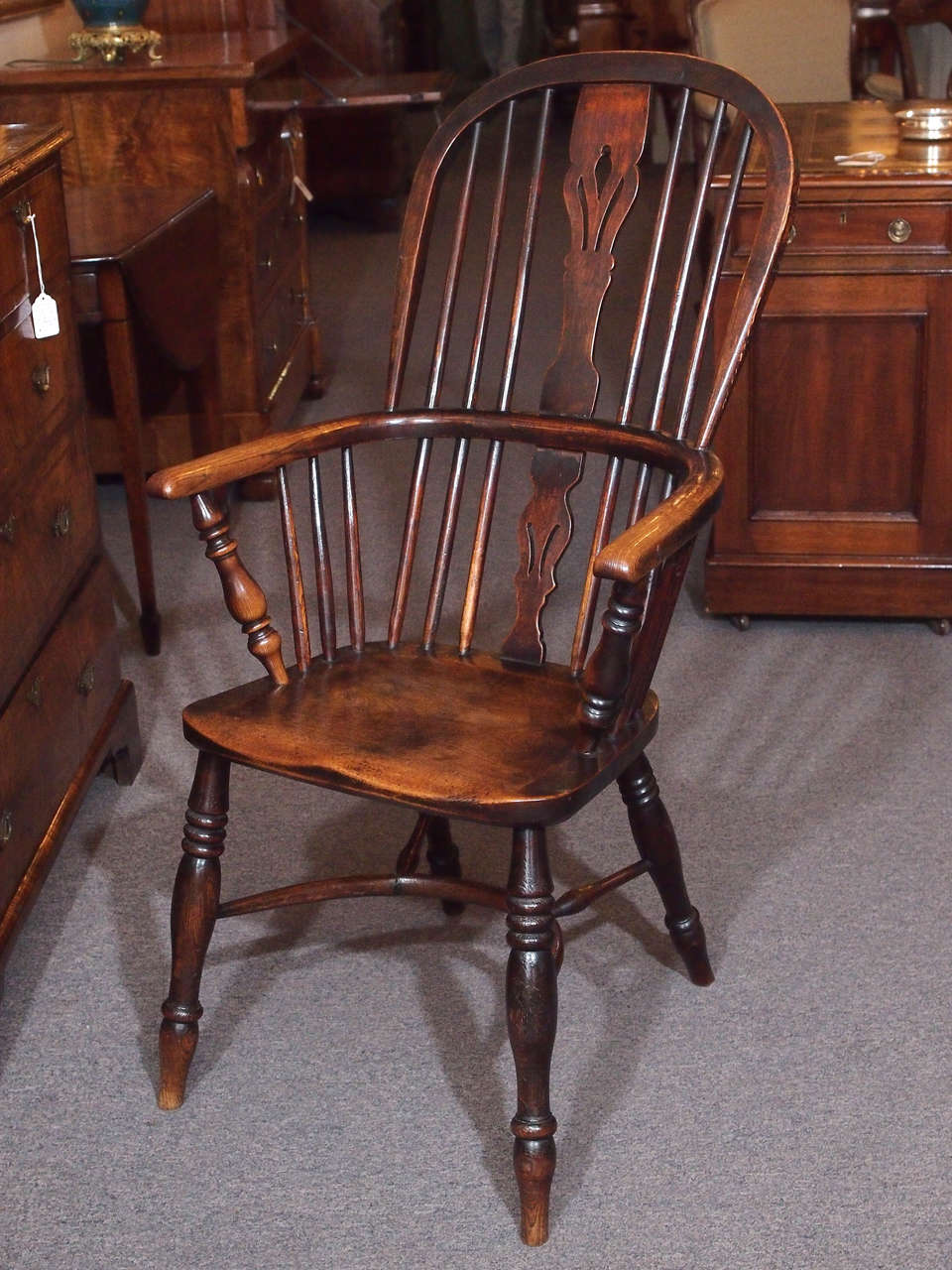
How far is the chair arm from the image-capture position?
158 centimetres

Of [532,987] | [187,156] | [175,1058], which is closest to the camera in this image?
[532,987]

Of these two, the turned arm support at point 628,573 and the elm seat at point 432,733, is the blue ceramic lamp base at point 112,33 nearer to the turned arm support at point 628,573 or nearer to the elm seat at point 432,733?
the elm seat at point 432,733

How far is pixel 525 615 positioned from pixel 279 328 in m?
2.68

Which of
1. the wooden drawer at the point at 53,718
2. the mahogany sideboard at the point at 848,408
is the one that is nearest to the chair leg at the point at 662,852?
the wooden drawer at the point at 53,718

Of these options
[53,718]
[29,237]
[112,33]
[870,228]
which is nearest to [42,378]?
[29,237]

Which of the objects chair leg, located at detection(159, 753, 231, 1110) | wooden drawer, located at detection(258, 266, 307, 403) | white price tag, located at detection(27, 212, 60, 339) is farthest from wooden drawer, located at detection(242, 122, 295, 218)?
chair leg, located at detection(159, 753, 231, 1110)

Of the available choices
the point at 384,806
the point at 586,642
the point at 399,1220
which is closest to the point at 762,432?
the point at 384,806

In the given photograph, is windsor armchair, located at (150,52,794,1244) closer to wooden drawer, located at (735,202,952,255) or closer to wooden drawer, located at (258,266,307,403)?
wooden drawer, located at (735,202,952,255)

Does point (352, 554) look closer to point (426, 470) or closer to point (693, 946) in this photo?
point (426, 470)

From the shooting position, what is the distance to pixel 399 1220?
6.13ft

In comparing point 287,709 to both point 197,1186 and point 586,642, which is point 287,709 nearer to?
point 586,642

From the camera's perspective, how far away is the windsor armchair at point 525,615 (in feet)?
5.75

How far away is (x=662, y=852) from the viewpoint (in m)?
2.11

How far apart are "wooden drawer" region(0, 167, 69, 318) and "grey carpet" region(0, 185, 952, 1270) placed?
0.93 m
